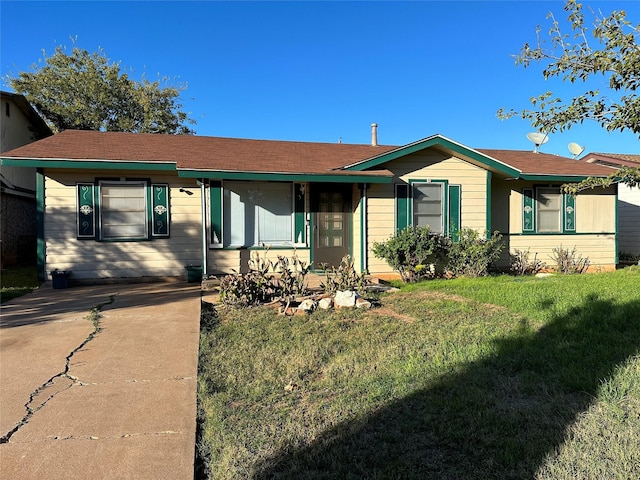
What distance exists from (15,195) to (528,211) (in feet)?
52.6

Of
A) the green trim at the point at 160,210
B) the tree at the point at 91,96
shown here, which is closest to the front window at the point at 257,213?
the green trim at the point at 160,210

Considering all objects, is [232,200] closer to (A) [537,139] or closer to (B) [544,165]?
(B) [544,165]

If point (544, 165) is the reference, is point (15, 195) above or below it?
below

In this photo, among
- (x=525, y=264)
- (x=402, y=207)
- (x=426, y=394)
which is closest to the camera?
(x=426, y=394)

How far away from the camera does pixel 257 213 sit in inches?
387

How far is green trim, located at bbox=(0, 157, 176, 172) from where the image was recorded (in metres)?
8.33

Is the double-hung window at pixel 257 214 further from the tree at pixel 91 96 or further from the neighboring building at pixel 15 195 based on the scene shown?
the tree at pixel 91 96

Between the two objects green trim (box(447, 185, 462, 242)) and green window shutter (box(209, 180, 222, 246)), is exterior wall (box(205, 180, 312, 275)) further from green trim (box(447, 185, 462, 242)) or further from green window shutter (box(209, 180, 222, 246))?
green trim (box(447, 185, 462, 242))

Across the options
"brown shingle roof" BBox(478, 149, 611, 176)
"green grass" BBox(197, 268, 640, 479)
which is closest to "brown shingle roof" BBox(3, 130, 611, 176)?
"brown shingle roof" BBox(478, 149, 611, 176)

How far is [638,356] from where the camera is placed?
3953mm

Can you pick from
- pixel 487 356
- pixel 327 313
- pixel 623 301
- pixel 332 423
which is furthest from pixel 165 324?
pixel 623 301

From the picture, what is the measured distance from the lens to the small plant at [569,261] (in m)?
10.8

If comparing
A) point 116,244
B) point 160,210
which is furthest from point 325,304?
point 116,244

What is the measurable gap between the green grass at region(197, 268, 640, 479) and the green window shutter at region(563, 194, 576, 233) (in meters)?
5.87
